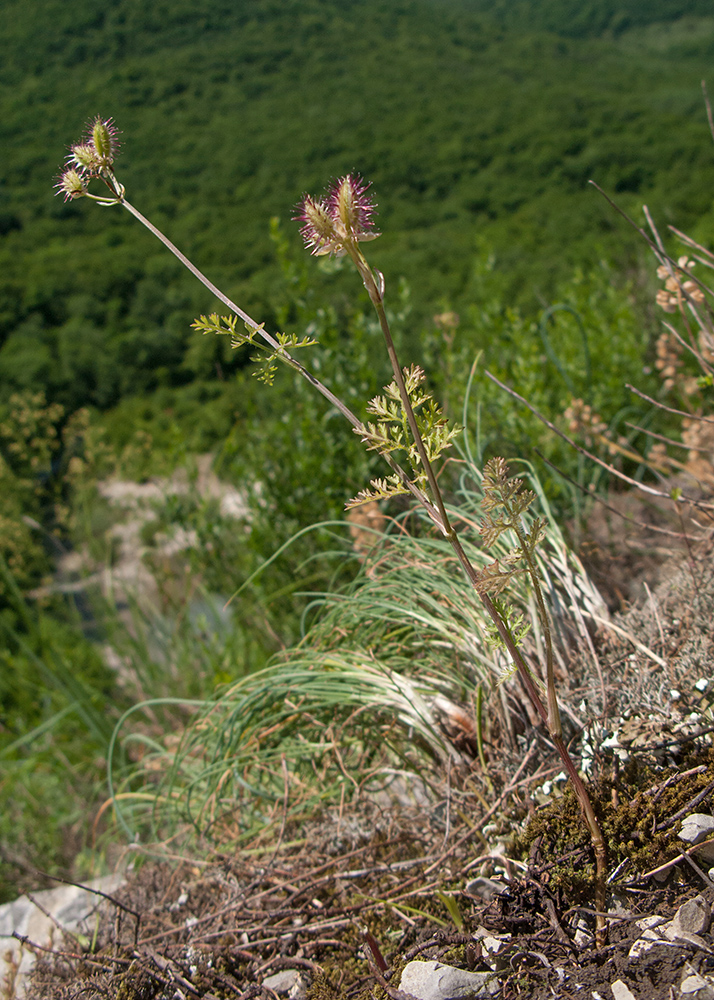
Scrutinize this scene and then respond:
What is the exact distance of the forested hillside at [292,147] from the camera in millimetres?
9961

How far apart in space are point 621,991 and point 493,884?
0.28 meters

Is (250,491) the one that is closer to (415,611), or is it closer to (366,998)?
(415,611)

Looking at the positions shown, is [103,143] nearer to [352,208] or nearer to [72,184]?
[72,184]

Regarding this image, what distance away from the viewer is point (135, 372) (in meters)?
9.67

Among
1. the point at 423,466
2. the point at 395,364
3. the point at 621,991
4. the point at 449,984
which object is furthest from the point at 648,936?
the point at 395,364

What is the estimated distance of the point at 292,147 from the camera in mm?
15000

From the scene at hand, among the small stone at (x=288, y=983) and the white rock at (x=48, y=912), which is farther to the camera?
the white rock at (x=48, y=912)

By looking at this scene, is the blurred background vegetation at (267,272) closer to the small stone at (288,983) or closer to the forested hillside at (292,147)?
the forested hillside at (292,147)

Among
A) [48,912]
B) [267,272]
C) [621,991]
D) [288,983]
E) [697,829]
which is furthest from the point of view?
Answer: [267,272]

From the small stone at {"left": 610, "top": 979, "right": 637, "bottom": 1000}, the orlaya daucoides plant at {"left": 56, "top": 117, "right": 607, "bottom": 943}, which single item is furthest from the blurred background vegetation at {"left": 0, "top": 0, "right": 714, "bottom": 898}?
the small stone at {"left": 610, "top": 979, "right": 637, "bottom": 1000}

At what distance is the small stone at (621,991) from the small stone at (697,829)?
204 mm

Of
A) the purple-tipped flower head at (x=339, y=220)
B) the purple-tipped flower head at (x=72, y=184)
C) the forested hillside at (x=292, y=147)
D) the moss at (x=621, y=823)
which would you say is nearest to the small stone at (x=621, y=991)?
the moss at (x=621, y=823)

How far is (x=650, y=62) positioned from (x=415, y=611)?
994 inches

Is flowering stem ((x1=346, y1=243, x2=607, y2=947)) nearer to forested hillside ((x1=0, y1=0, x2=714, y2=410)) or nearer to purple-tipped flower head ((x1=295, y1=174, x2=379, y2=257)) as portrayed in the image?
purple-tipped flower head ((x1=295, y1=174, x2=379, y2=257))
